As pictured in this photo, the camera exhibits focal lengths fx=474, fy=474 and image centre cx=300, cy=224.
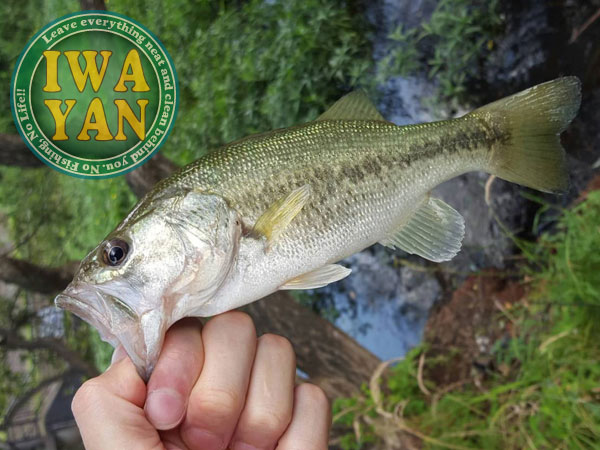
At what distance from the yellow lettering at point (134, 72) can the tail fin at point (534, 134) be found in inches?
33.9

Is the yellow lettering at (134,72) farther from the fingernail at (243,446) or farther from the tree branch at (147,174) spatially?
the fingernail at (243,446)

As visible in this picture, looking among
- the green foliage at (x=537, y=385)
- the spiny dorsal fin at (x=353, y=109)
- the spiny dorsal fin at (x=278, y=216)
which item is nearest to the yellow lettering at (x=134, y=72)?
the spiny dorsal fin at (x=353, y=109)

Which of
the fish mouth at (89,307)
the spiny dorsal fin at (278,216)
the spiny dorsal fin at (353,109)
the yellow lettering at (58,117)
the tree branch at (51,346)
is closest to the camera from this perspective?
the fish mouth at (89,307)

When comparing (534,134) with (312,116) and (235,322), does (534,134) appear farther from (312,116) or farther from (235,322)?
(312,116)

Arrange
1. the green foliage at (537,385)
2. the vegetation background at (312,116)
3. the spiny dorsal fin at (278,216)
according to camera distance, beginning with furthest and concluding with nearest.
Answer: the vegetation background at (312,116)
the green foliage at (537,385)
the spiny dorsal fin at (278,216)

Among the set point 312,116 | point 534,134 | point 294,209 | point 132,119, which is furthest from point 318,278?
point 312,116

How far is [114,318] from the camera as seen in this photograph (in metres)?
0.63

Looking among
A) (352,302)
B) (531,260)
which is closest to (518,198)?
(531,260)

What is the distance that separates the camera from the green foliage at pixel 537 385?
5.00 ft

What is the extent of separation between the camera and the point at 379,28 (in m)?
2.20

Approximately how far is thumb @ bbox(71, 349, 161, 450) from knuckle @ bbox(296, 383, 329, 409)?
264mm

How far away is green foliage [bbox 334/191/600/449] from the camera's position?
5.00ft

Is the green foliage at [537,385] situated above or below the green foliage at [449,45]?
below

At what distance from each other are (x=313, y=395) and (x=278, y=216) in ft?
1.10
